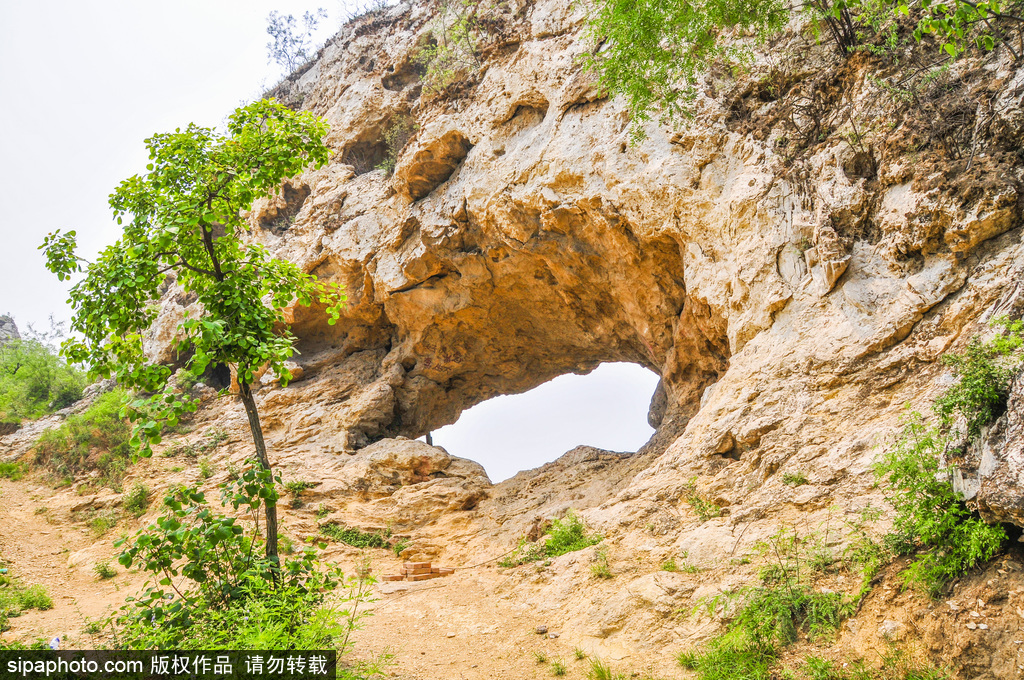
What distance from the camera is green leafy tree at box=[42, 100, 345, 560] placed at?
470 cm

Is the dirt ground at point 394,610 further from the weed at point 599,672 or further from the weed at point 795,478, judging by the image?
the weed at point 795,478

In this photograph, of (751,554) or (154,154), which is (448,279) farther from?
(751,554)

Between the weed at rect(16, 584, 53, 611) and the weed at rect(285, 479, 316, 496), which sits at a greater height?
the weed at rect(285, 479, 316, 496)

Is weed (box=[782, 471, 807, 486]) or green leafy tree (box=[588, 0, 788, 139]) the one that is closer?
weed (box=[782, 471, 807, 486])

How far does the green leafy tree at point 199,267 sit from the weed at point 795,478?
483 centimetres

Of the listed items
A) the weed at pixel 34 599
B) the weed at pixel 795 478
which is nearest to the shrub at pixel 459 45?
the weed at pixel 795 478

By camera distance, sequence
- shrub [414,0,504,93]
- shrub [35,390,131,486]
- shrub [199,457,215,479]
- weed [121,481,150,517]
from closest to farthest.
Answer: weed [121,481,150,517] < shrub [199,457,215,479] < shrub [35,390,131,486] < shrub [414,0,504,93]

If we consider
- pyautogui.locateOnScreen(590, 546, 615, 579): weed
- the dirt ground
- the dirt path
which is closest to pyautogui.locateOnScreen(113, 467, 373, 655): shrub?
the dirt ground


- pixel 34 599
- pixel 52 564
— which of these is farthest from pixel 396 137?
pixel 34 599

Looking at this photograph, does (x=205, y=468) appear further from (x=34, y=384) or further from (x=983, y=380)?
(x=983, y=380)

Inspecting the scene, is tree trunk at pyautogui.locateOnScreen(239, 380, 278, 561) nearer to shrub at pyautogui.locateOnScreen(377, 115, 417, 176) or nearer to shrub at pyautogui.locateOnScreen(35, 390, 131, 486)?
shrub at pyautogui.locateOnScreen(35, 390, 131, 486)

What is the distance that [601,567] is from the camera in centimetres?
644

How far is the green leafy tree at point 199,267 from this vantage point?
185 inches

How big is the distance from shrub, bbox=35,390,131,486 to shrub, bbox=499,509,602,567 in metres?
9.43
